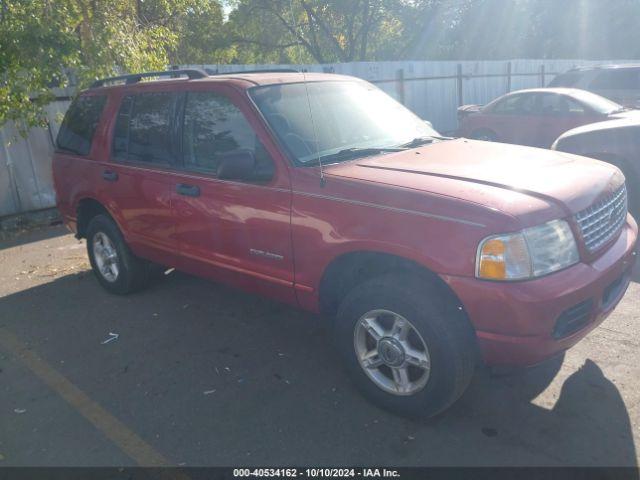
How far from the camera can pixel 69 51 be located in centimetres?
770

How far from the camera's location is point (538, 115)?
10758mm

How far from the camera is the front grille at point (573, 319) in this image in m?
2.90

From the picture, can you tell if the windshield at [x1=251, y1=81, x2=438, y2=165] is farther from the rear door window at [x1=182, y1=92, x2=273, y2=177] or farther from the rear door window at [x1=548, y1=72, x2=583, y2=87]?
the rear door window at [x1=548, y1=72, x2=583, y2=87]

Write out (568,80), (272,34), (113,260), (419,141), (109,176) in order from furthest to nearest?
(272,34)
(568,80)
(113,260)
(109,176)
(419,141)

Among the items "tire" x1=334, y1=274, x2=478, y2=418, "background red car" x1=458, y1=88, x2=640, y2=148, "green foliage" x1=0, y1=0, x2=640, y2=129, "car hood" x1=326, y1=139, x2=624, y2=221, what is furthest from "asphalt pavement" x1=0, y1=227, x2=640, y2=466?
"background red car" x1=458, y1=88, x2=640, y2=148

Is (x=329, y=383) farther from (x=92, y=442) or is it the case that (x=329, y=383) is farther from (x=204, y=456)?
(x=92, y=442)

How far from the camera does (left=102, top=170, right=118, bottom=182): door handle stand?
5032 millimetres

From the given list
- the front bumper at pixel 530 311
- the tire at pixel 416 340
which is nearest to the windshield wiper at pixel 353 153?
the tire at pixel 416 340

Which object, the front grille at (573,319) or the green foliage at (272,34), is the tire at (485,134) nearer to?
the green foliage at (272,34)

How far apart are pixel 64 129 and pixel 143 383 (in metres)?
3.20

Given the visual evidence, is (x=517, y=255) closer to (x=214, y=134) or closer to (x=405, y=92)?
(x=214, y=134)

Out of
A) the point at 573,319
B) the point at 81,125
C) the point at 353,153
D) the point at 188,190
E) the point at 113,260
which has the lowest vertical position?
the point at 113,260

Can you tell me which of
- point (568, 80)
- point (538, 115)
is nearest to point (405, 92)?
point (568, 80)

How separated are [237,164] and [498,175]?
1589mm
